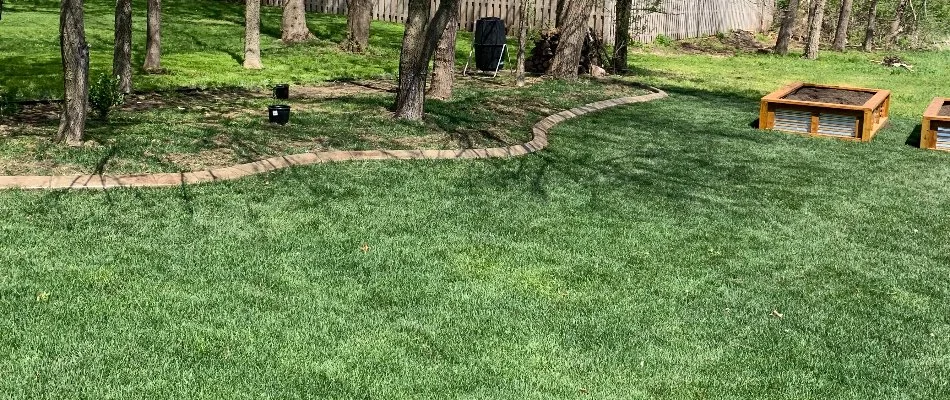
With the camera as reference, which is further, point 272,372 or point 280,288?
point 280,288

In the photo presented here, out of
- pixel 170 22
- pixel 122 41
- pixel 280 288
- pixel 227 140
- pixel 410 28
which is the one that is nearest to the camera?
pixel 280 288

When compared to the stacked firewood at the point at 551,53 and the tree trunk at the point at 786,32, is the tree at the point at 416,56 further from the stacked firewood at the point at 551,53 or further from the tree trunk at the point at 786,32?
the tree trunk at the point at 786,32

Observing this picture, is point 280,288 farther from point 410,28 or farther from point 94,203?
point 410,28

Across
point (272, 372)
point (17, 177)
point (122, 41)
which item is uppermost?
point (122, 41)

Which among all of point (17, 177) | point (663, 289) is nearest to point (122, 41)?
point (17, 177)

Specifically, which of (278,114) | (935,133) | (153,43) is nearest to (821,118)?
(935,133)

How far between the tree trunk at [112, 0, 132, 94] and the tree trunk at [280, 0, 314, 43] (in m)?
8.11

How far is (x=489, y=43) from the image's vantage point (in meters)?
15.9

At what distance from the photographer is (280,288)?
5.16 meters

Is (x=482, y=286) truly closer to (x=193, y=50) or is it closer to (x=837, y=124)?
(x=837, y=124)

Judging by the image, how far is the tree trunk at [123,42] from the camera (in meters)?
11.4

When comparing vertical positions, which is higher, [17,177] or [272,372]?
[17,177]

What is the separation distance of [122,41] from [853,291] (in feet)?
30.3

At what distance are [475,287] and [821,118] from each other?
777 cm
